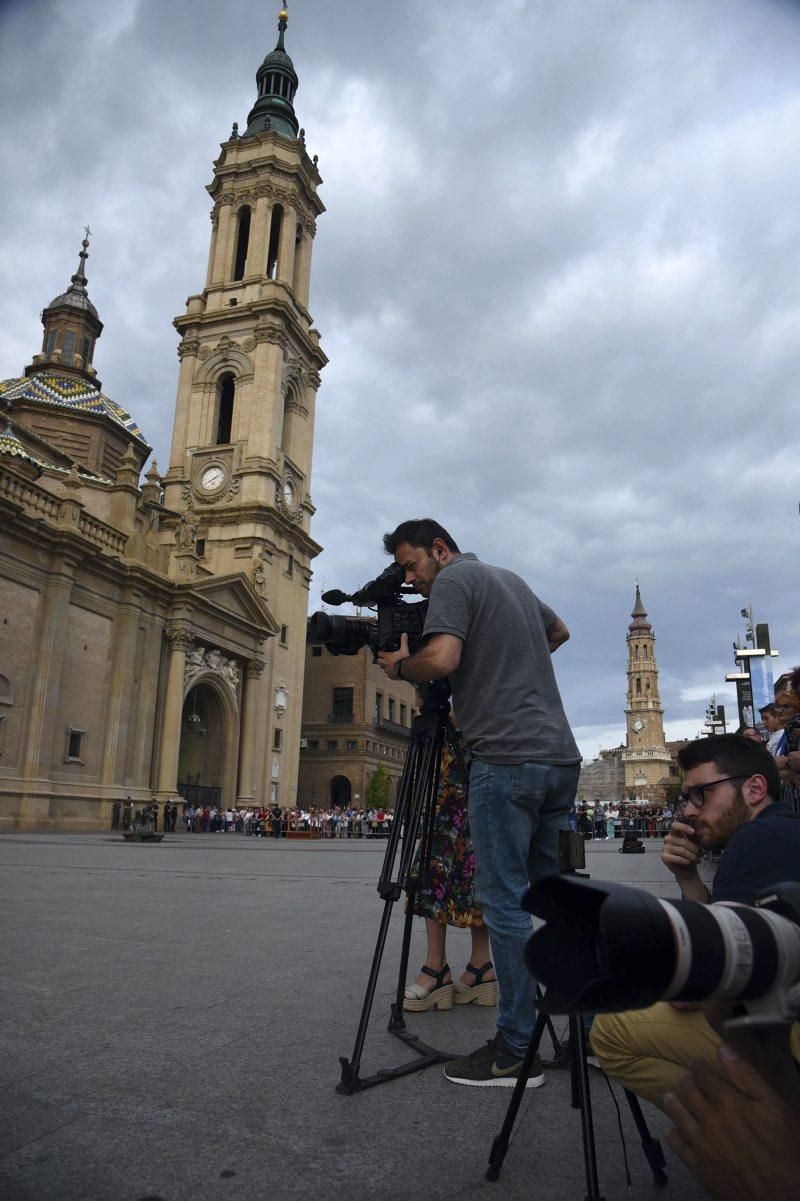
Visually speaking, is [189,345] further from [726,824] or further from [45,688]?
[726,824]

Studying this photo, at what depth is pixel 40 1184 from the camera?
187cm

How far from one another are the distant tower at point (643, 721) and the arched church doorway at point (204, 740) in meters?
103

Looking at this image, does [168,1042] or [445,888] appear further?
[445,888]

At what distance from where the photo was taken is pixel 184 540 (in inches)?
1310

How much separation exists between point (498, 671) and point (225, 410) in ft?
145

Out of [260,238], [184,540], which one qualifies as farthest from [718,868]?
[260,238]

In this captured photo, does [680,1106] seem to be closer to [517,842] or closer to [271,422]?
[517,842]

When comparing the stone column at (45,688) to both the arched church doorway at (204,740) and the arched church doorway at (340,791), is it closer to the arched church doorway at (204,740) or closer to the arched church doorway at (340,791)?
the arched church doorway at (204,740)

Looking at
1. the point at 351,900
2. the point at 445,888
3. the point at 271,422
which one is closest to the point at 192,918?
the point at 351,900

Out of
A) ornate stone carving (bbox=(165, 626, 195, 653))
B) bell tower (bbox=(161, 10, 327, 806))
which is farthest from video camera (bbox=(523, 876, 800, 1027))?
bell tower (bbox=(161, 10, 327, 806))

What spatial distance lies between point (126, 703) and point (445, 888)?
26.4 meters

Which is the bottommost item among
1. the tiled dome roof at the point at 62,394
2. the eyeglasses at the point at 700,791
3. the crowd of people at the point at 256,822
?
the crowd of people at the point at 256,822

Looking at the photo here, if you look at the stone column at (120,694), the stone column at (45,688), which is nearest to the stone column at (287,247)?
the stone column at (120,694)

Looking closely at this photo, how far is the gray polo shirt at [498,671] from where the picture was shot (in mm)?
2902
